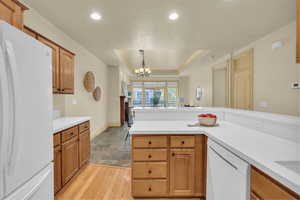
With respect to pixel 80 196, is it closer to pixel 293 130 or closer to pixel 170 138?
pixel 170 138

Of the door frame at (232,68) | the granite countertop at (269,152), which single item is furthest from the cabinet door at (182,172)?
the door frame at (232,68)

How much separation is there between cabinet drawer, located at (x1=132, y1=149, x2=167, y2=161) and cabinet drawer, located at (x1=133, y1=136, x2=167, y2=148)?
6cm

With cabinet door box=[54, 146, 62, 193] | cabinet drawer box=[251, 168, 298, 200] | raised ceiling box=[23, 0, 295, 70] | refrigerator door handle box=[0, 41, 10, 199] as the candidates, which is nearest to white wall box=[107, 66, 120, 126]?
raised ceiling box=[23, 0, 295, 70]

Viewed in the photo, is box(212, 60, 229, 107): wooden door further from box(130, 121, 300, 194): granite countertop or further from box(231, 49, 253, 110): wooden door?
box(130, 121, 300, 194): granite countertop

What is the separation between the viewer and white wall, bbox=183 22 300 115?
2.66 m

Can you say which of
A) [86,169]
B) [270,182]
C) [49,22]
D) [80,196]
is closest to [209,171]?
[270,182]

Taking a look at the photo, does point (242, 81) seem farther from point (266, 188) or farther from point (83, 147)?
Answer: point (83, 147)

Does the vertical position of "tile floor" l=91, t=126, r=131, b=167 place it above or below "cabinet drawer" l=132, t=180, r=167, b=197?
below

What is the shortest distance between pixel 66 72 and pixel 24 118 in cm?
167

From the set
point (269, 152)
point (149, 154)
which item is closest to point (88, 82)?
point (149, 154)

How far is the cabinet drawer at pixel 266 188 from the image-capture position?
81cm

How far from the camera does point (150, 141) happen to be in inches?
72.1

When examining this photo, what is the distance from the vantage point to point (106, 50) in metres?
4.21

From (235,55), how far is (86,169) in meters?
4.73
